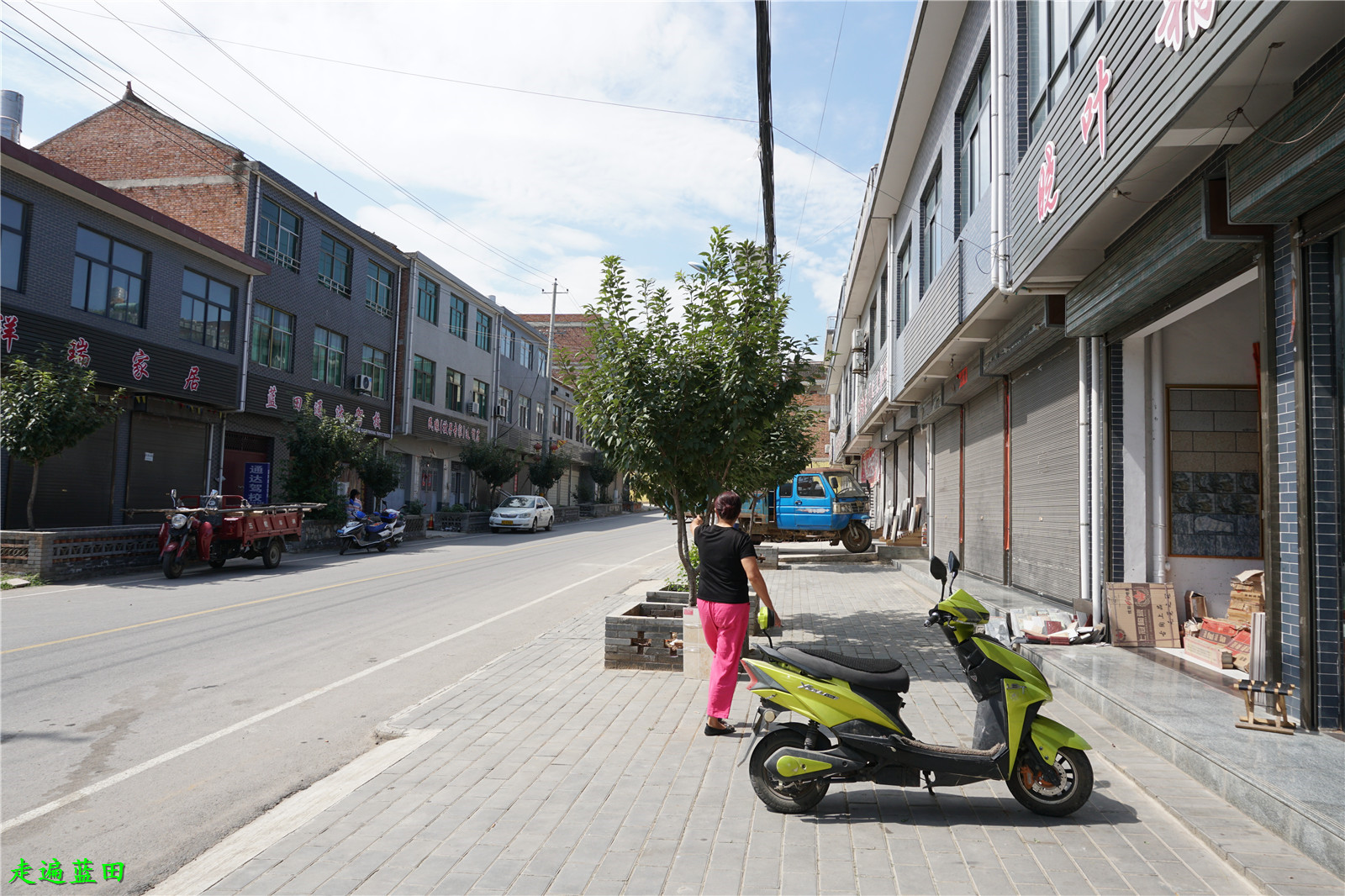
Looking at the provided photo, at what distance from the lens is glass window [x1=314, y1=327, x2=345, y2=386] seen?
1192 inches

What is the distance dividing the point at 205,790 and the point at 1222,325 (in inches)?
387

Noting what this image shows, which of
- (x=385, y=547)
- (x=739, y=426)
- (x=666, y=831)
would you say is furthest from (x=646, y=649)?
(x=385, y=547)

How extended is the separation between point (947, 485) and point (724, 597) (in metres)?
12.7

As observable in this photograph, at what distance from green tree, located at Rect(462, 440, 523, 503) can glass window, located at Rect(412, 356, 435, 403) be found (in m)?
3.18

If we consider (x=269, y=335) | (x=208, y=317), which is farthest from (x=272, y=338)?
(x=208, y=317)

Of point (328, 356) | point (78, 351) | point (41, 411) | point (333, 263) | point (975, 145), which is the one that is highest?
point (333, 263)

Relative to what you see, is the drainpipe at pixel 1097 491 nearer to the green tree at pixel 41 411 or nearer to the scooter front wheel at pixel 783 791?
the scooter front wheel at pixel 783 791

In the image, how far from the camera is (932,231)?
15.7 meters

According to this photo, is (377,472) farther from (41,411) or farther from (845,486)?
(845,486)

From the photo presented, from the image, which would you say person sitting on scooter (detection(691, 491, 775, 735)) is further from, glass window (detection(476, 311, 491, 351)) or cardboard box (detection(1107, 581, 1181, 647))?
glass window (detection(476, 311, 491, 351))

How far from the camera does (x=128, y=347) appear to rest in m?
20.5

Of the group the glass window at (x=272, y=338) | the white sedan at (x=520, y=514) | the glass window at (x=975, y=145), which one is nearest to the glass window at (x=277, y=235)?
the glass window at (x=272, y=338)

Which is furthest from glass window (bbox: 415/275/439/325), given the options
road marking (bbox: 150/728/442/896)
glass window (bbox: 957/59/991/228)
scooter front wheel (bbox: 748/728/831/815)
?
scooter front wheel (bbox: 748/728/831/815)

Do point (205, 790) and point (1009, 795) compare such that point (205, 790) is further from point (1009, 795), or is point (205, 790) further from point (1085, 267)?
point (1085, 267)
